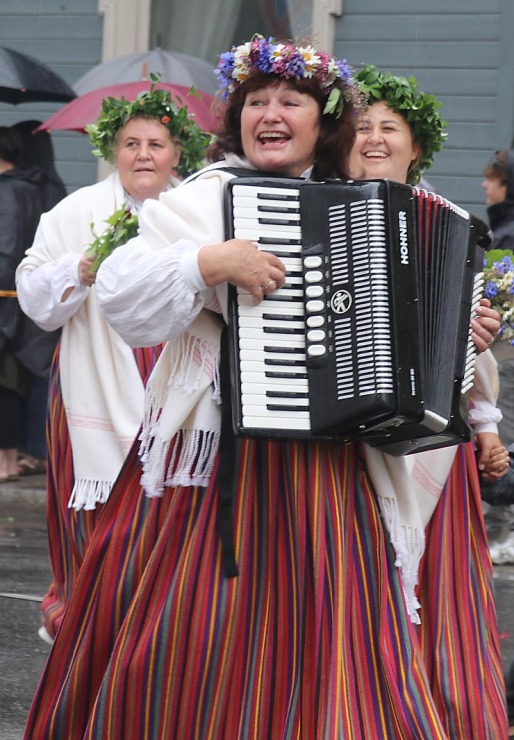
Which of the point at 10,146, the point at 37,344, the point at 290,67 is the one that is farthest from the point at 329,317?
the point at 10,146

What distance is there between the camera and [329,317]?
325cm

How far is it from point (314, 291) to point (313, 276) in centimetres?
3

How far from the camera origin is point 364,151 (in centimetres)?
424

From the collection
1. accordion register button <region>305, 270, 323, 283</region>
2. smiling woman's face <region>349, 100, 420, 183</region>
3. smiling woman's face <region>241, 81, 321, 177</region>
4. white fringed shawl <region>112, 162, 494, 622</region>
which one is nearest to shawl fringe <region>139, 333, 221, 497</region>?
white fringed shawl <region>112, 162, 494, 622</region>

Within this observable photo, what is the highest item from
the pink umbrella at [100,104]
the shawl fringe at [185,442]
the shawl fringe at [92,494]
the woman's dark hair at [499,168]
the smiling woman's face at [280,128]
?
the pink umbrella at [100,104]

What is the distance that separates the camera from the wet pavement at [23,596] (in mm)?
4797

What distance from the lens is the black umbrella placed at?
8.88 meters

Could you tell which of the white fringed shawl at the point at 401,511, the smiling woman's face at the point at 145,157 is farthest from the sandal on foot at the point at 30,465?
the white fringed shawl at the point at 401,511

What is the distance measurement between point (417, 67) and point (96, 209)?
4.81m

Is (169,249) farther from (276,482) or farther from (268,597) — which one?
(268,597)

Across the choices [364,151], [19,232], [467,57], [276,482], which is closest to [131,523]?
[276,482]

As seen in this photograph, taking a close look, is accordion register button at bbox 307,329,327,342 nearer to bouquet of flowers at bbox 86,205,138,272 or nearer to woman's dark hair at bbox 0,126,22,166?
bouquet of flowers at bbox 86,205,138,272

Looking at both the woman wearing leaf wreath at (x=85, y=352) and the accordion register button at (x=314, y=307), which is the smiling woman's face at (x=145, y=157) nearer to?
the woman wearing leaf wreath at (x=85, y=352)

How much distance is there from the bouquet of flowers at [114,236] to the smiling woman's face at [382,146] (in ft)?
3.45
